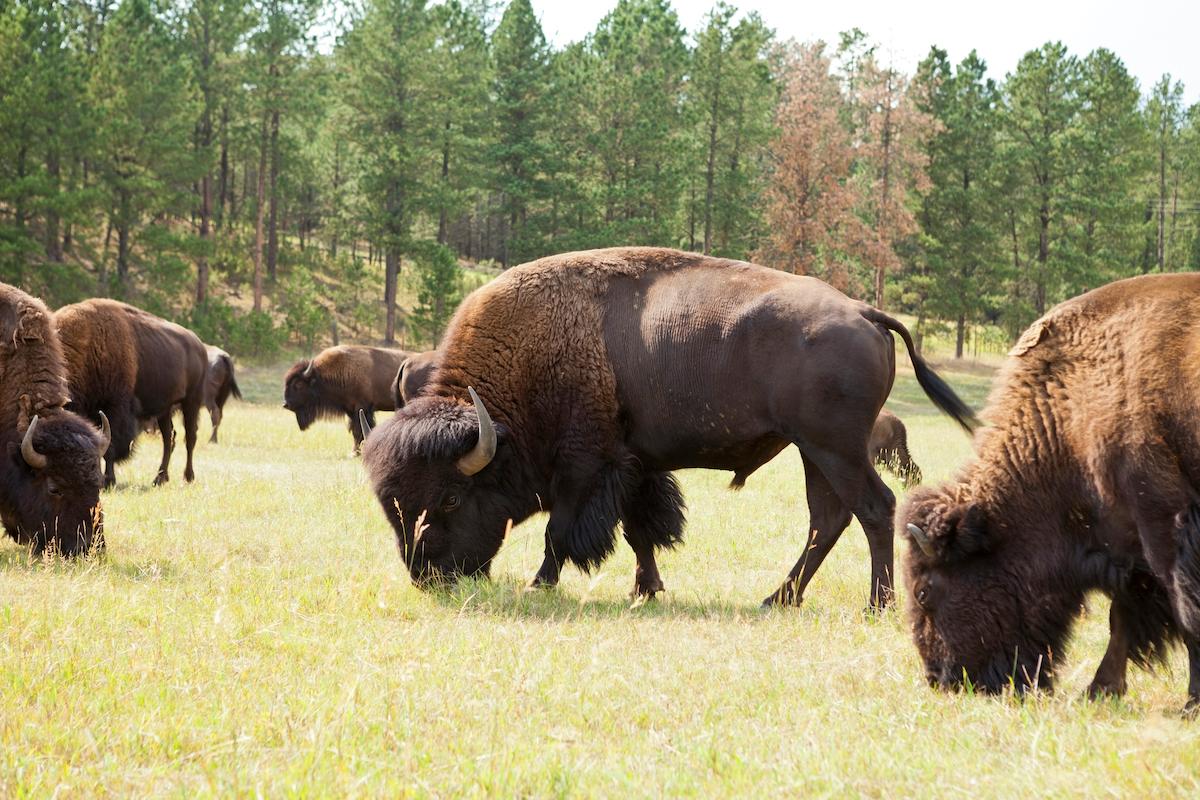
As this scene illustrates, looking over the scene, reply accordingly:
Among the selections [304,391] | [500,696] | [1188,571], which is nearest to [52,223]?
[304,391]

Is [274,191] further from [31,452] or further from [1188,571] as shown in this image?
[1188,571]

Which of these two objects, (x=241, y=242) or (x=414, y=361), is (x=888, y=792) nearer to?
(x=414, y=361)

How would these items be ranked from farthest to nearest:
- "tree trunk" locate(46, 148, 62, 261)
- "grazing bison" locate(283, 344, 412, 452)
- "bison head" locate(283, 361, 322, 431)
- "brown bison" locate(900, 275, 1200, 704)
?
1. "tree trunk" locate(46, 148, 62, 261)
2. "bison head" locate(283, 361, 322, 431)
3. "grazing bison" locate(283, 344, 412, 452)
4. "brown bison" locate(900, 275, 1200, 704)

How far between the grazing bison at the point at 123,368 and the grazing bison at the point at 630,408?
245 inches

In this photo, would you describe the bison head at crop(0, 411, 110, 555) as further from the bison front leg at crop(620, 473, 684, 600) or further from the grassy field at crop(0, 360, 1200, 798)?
the bison front leg at crop(620, 473, 684, 600)

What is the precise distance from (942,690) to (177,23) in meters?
46.8

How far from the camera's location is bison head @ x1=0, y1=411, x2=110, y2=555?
7.78 m

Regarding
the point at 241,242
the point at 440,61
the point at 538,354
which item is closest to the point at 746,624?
the point at 538,354

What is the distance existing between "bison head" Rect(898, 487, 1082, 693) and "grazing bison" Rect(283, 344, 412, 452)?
17.4 metres

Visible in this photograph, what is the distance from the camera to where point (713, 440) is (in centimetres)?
732

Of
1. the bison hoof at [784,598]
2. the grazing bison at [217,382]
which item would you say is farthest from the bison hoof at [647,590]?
the grazing bison at [217,382]

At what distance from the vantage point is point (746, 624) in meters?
6.37

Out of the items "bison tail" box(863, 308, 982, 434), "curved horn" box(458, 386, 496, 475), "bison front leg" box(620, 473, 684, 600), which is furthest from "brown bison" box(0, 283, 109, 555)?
"bison tail" box(863, 308, 982, 434)

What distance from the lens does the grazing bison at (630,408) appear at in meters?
6.95
